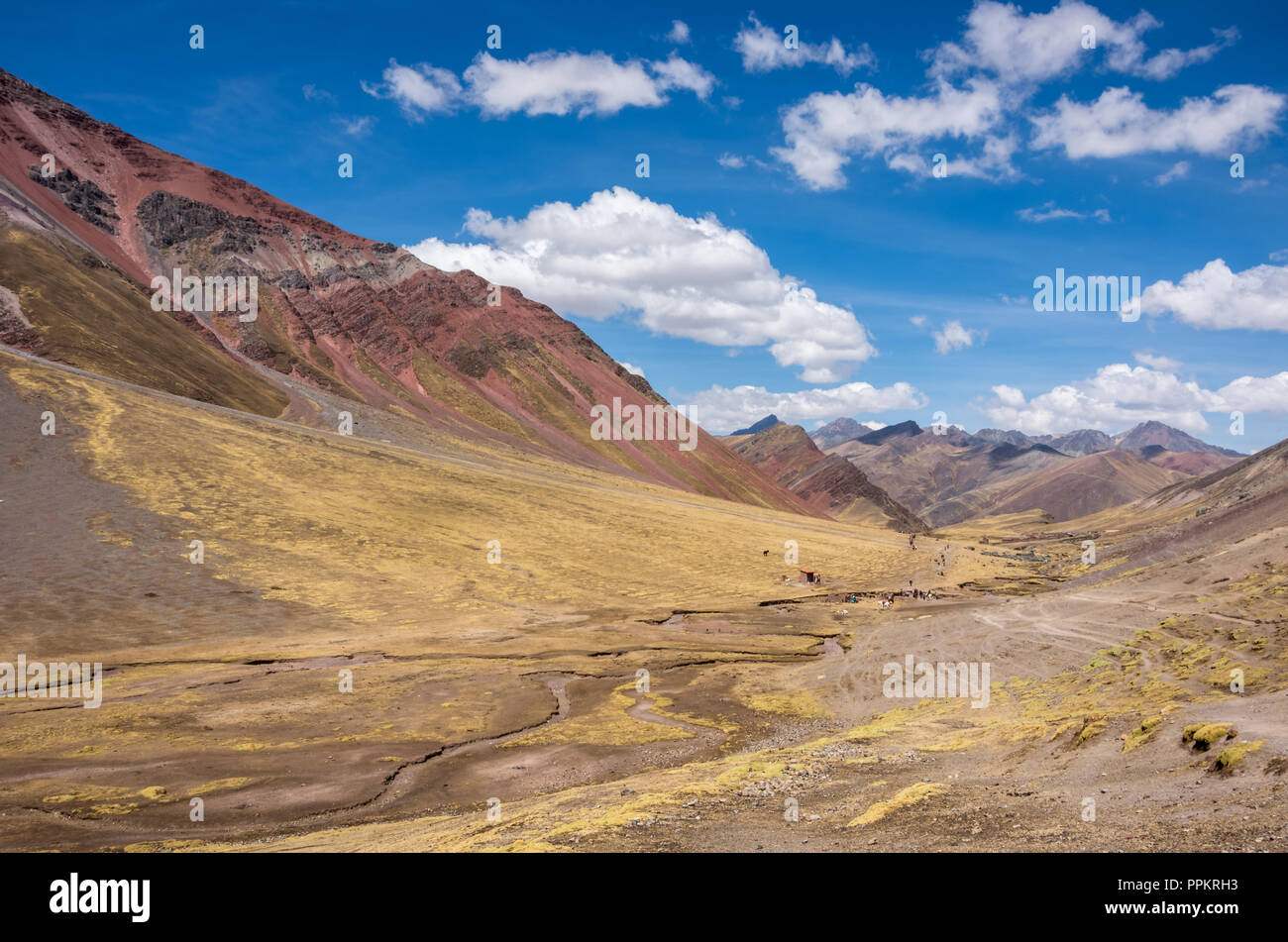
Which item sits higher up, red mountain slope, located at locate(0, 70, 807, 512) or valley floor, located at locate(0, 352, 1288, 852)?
red mountain slope, located at locate(0, 70, 807, 512)

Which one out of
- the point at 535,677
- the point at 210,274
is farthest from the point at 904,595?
the point at 210,274

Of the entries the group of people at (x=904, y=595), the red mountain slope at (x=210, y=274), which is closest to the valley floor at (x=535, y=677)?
the group of people at (x=904, y=595)

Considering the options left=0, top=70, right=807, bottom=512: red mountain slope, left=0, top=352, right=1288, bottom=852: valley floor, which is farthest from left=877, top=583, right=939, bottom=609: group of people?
left=0, top=70, right=807, bottom=512: red mountain slope

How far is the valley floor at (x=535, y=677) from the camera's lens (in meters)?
15.9

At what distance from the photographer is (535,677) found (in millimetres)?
39094

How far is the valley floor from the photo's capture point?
15.9 meters

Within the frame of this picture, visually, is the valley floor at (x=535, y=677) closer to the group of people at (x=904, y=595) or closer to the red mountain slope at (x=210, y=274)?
the group of people at (x=904, y=595)

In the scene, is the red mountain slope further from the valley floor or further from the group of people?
the group of people

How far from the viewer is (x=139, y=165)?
181 metres
